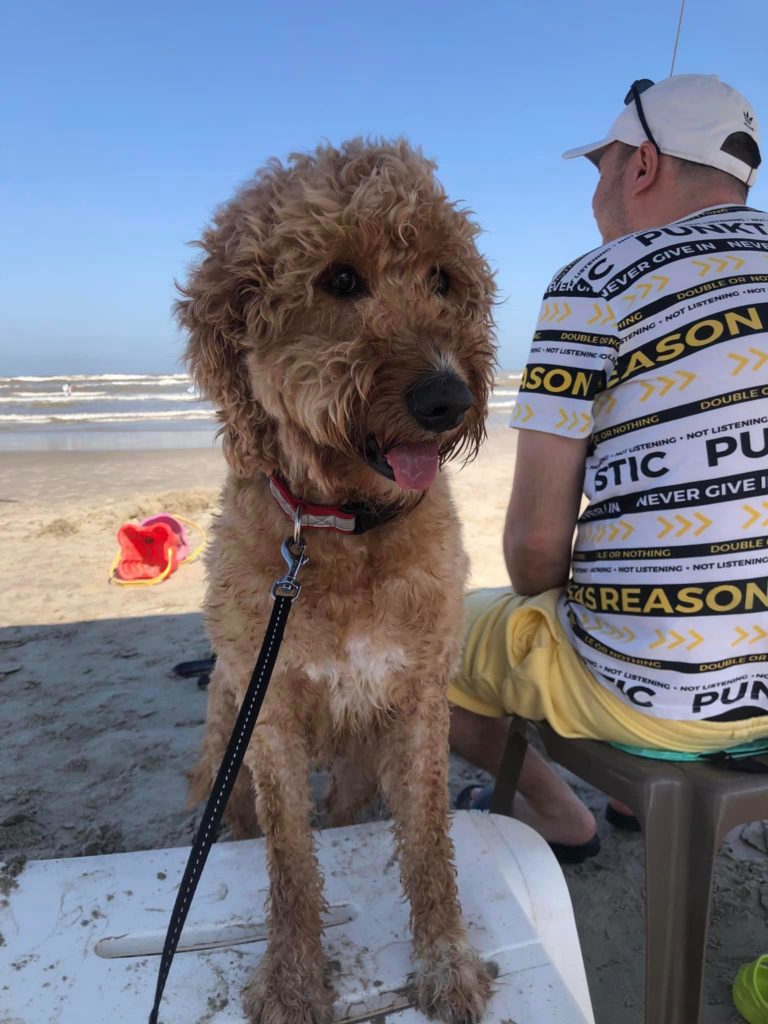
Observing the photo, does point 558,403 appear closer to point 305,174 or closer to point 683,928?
point 305,174

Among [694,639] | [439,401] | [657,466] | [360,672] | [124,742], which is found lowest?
[124,742]

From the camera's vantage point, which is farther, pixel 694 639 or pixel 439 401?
pixel 694 639

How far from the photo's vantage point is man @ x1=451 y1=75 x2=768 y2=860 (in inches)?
65.9

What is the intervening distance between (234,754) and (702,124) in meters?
2.22

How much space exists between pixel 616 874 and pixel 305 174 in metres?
2.47

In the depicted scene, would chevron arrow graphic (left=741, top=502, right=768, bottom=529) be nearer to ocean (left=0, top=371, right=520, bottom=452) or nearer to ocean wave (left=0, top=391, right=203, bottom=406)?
ocean (left=0, top=371, right=520, bottom=452)

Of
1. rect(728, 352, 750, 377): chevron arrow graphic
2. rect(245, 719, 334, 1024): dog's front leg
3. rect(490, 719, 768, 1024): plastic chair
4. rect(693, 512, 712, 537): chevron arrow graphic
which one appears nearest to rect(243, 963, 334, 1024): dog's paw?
rect(245, 719, 334, 1024): dog's front leg

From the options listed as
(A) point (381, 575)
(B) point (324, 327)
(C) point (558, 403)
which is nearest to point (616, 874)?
(A) point (381, 575)

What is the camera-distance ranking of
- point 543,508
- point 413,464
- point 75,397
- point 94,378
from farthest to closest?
point 94,378, point 75,397, point 543,508, point 413,464

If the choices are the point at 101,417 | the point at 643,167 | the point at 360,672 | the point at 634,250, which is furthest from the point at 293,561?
the point at 101,417

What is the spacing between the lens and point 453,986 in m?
1.51

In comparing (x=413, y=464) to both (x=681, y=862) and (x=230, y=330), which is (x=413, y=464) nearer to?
(x=230, y=330)

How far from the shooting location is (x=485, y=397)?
178 cm

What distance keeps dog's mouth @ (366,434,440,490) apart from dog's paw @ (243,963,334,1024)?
1.15 metres
